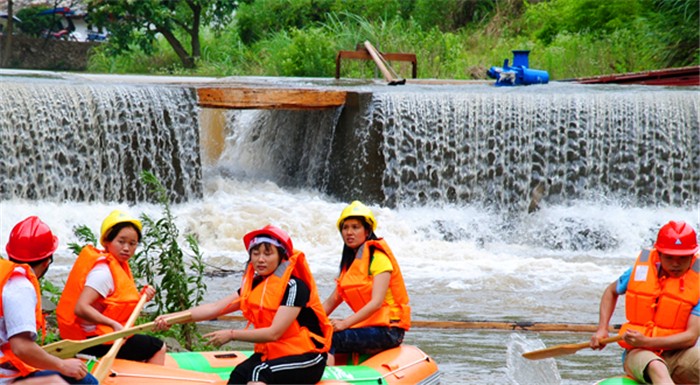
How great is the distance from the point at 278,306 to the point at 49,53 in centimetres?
3081

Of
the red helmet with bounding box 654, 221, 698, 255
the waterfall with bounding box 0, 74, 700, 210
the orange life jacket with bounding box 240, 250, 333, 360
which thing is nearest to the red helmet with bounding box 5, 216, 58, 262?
the orange life jacket with bounding box 240, 250, 333, 360

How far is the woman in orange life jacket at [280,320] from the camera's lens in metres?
5.32

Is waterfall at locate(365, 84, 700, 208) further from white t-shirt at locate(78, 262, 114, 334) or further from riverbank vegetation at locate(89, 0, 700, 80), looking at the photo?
white t-shirt at locate(78, 262, 114, 334)

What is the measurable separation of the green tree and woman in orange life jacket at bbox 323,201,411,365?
23.8m

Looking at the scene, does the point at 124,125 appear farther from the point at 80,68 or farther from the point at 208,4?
the point at 80,68

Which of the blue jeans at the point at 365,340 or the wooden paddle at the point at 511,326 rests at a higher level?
the blue jeans at the point at 365,340

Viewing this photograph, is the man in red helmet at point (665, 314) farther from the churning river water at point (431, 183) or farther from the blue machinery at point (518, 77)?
the blue machinery at point (518, 77)

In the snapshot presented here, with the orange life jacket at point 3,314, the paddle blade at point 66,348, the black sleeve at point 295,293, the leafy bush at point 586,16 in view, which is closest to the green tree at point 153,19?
the leafy bush at point 586,16

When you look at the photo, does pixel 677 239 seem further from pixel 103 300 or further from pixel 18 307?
pixel 18 307

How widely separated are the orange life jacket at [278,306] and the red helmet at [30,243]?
3.04 feet

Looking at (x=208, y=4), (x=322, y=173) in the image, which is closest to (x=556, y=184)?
(x=322, y=173)

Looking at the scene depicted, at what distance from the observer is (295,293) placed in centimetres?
533

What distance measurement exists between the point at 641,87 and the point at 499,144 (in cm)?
363

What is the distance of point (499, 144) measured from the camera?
15906 mm
